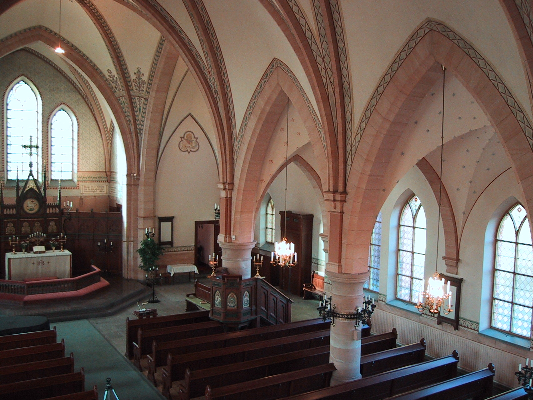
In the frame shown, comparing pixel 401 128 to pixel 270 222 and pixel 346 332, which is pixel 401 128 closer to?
pixel 346 332

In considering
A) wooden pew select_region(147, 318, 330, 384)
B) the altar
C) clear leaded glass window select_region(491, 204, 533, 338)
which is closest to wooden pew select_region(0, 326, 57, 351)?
wooden pew select_region(147, 318, 330, 384)

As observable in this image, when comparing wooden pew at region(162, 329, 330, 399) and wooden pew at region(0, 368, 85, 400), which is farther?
wooden pew at region(162, 329, 330, 399)

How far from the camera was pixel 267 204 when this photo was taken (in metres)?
25.0

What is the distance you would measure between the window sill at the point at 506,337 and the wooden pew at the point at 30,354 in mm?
11034

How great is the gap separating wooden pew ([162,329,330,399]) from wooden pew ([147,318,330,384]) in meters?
0.65

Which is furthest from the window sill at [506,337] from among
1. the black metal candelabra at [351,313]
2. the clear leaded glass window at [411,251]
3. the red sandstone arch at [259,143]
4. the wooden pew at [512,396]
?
the red sandstone arch at [259,143]

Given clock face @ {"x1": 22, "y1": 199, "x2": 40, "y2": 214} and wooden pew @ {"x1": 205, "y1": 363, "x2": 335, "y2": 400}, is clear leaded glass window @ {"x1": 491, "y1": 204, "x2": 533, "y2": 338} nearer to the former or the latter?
wooden pew @ {"x1": 205, "y1": 363, "x2": 335, "y2": 400}

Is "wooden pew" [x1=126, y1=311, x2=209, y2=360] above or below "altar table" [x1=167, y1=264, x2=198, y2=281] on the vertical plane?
below

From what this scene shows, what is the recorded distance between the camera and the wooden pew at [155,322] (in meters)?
14.5

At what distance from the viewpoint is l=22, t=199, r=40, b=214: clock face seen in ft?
72.5

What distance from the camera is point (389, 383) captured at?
11.4m

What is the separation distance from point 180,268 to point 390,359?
1179cm

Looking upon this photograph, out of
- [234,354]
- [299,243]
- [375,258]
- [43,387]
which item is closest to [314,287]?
[299,243]

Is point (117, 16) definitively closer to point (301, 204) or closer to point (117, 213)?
point (117, 213)
